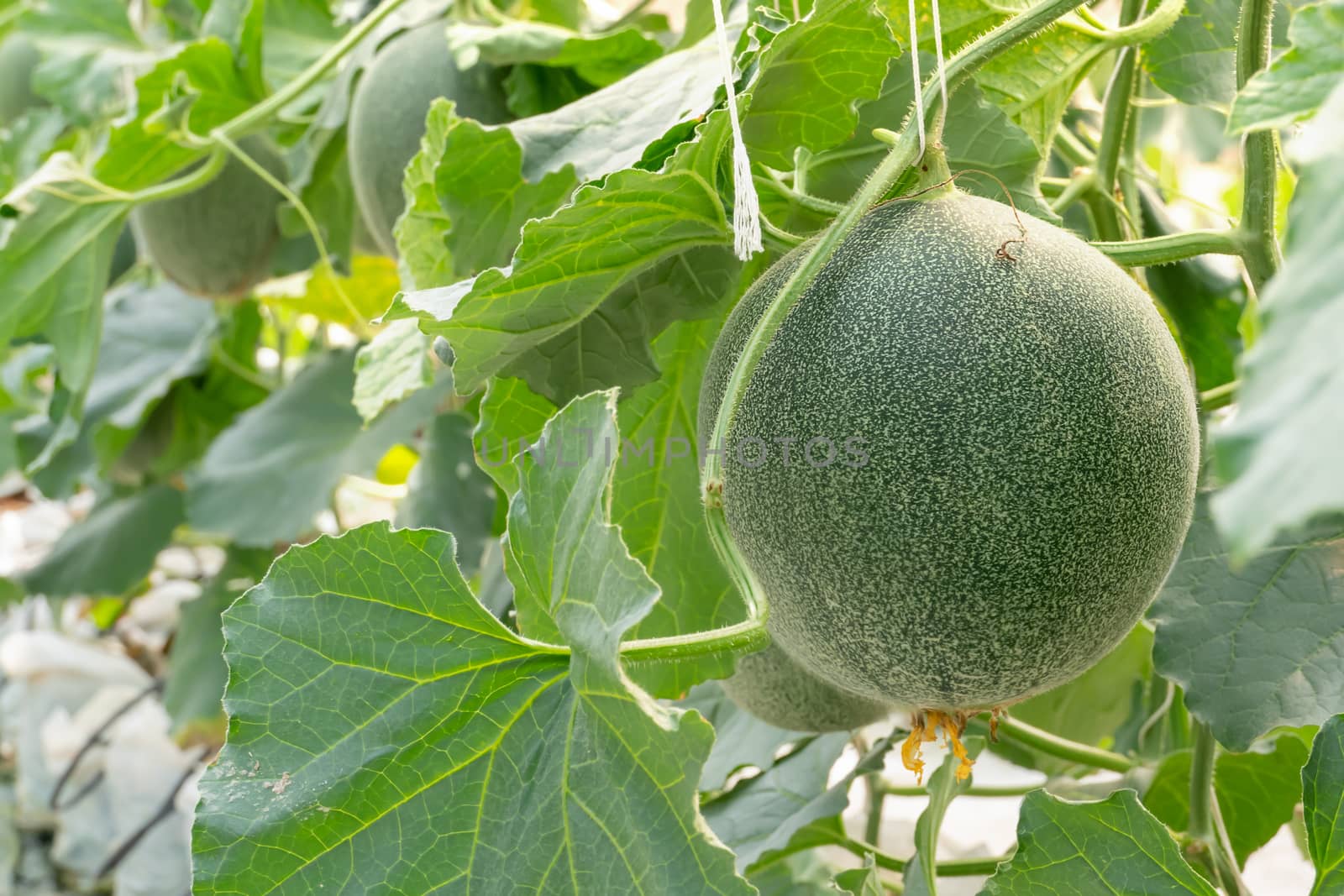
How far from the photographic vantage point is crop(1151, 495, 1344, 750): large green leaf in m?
0.71

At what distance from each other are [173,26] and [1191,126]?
1881 millimetres

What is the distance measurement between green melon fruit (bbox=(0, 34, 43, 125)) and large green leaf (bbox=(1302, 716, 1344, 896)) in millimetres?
2072

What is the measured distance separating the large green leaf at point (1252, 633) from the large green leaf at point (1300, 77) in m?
0.39

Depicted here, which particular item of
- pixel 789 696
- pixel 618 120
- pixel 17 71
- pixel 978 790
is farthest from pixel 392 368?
pixel 17 71

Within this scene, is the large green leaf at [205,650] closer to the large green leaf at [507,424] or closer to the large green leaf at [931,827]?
the large green leaf at [507,424]

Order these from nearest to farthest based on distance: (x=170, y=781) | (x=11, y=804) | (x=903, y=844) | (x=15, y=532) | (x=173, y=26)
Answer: (x=903, y=844)
(x=173, y=26)
(x=170, y=781)
(x=11, y=804)
(x=15, y=532)

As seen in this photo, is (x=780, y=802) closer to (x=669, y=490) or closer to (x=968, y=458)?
(x=669, y=490)

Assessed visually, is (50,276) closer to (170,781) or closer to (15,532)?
(170,781)

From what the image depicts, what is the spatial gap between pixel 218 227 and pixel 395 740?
1021 mm

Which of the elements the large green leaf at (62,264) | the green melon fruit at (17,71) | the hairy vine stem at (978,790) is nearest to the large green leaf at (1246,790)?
the hairy vine stem at (978,790)

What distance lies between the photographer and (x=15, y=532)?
2.87 m

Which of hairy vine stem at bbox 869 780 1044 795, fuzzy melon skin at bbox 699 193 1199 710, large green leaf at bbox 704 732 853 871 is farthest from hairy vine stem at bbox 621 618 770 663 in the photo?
hairy vine stem at bbox 869 780 1044 795

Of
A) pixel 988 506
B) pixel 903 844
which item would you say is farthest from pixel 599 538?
pixel 903 844

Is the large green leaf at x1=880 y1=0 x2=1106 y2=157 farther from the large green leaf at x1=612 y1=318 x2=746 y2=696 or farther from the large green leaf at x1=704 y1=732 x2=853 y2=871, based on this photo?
the large green leaf at x1=704 y1=732 x2=853 y2=871
